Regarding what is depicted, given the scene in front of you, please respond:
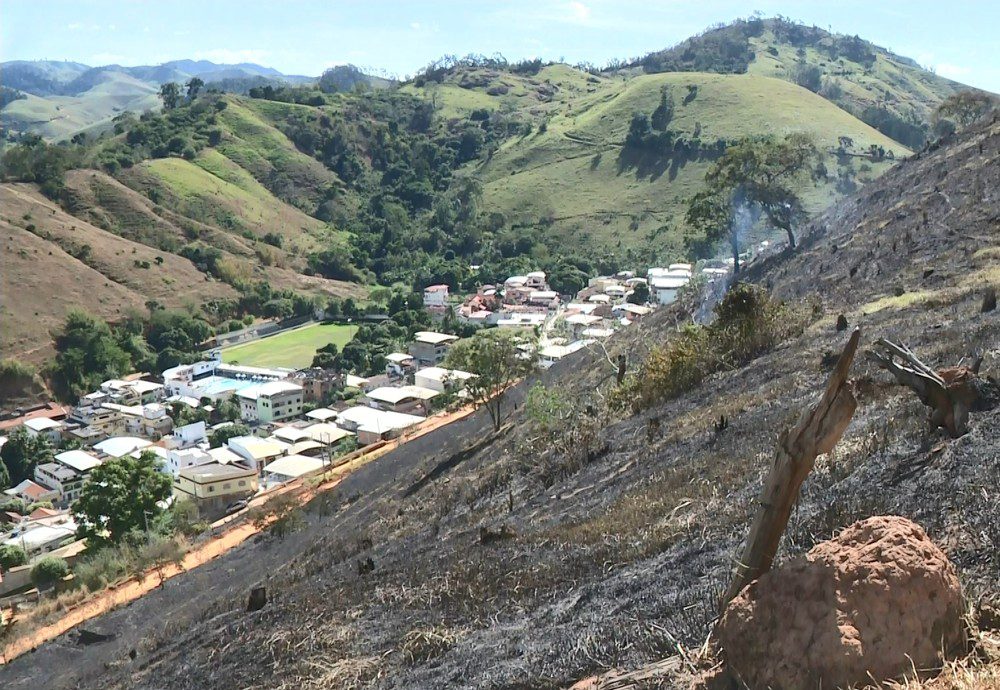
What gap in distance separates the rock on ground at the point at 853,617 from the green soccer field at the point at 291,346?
51.9m

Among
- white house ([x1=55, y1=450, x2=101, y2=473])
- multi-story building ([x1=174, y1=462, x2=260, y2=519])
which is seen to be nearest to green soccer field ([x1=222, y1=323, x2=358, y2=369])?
white house ([x1=55, y1=450, x2=101, y2=473])

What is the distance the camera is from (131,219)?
72.6 meters

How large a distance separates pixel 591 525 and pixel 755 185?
22.5 m

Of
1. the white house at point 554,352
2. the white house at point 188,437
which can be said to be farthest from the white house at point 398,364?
the white house at point 188,437

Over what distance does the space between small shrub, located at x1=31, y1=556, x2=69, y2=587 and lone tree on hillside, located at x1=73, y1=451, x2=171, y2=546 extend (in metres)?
0.86

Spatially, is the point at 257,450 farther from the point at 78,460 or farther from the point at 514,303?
the point at 514,303

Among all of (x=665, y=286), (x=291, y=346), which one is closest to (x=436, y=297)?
(x=291, y=346)

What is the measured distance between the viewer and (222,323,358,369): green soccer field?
55.3 m

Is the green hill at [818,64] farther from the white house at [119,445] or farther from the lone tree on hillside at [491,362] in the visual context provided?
the lone tree on hillside at [491,362]

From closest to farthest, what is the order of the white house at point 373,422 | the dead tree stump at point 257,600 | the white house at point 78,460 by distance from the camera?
the dead tree stump at point 257,600 < the white house at point 373,422 < the white house at point 78,460

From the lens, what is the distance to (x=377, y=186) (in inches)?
3890

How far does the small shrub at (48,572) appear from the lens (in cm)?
2164

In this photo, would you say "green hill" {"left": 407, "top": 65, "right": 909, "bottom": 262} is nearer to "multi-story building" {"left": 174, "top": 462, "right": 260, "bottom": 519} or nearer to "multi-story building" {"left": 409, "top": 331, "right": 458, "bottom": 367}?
"multi-story building" {"left": 409, "top": 331, "right": 458, "bottom": 367}

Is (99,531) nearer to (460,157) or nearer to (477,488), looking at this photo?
(477,488)
